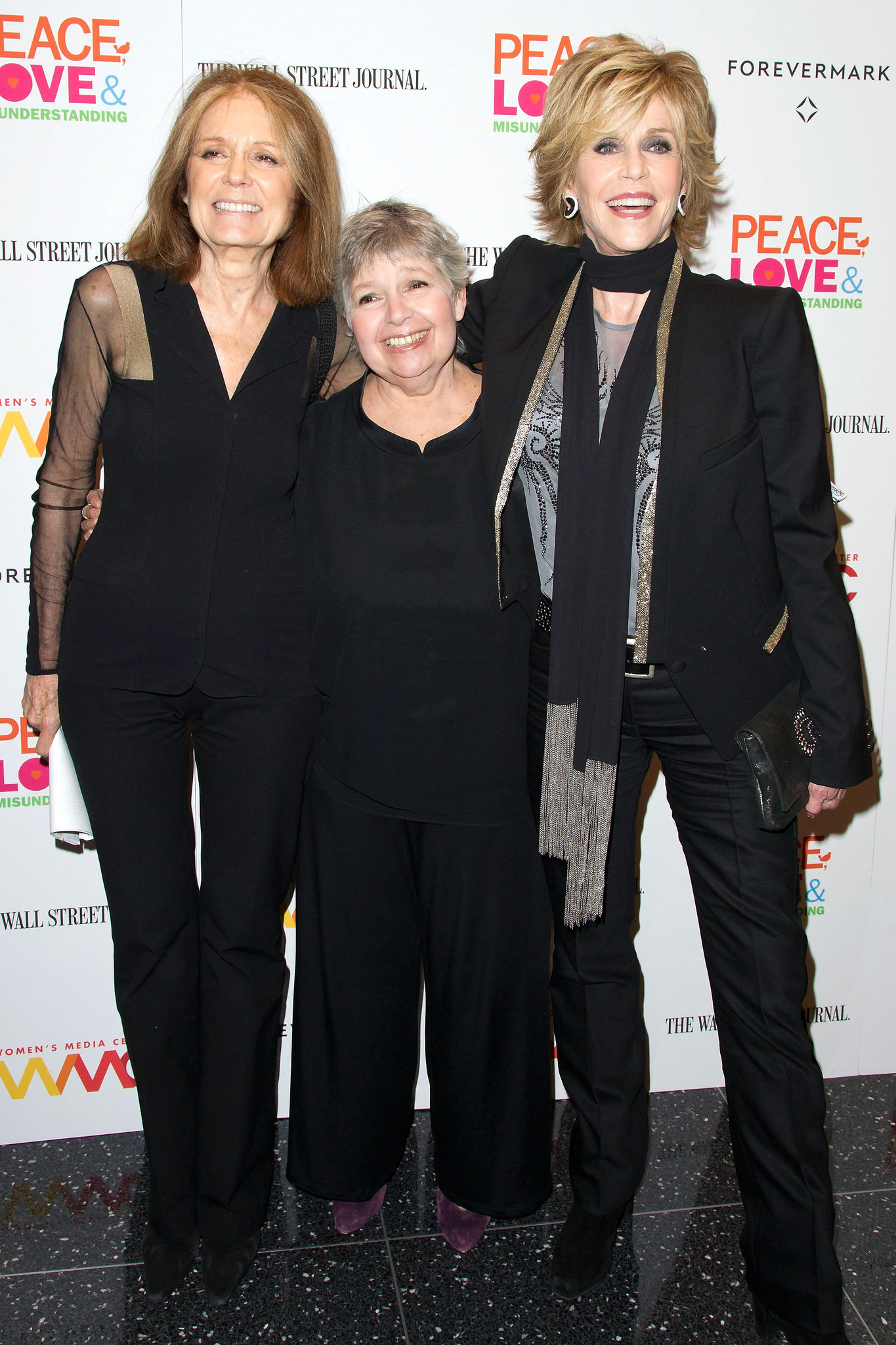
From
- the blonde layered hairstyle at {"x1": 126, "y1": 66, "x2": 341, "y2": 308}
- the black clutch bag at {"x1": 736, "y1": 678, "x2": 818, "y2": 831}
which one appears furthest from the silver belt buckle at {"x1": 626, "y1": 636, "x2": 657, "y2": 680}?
the blonde layered hairstyle at {"x1": 126, "y1": 66, "x2": 341, "y2": 308}

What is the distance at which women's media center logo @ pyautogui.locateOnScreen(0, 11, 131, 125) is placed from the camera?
202 centimetres

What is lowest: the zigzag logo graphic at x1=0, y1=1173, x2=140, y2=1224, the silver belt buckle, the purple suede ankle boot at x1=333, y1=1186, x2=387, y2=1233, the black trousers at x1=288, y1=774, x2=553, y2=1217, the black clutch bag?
the zigzag logo graphic at x1=0, y1=1173, x2=140, y2=1224

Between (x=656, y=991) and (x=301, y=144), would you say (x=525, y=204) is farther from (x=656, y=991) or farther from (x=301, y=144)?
(x=656, y=991)

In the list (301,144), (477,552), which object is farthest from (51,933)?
(301,144)

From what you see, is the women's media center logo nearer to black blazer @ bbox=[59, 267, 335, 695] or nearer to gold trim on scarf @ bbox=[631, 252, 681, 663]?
black blazer @ bbox=[59, 267, 335, 695]

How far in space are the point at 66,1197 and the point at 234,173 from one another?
2.00 meters

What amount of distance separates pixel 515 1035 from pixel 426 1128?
0.63m

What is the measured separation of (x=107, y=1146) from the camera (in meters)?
2.37

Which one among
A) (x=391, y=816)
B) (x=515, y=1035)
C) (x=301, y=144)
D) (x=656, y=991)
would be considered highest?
(x=301, y=144)

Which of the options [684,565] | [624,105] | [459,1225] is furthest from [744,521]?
[459,1225]

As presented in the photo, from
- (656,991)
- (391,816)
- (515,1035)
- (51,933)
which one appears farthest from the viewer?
(656,991)

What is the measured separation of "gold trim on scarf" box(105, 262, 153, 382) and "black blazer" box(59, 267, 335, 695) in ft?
0.03

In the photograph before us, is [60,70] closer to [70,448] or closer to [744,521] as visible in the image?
[70,448]

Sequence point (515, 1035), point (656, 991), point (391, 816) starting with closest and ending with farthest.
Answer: point (391, 816) < point (515, 1035) < point (656, 991)
